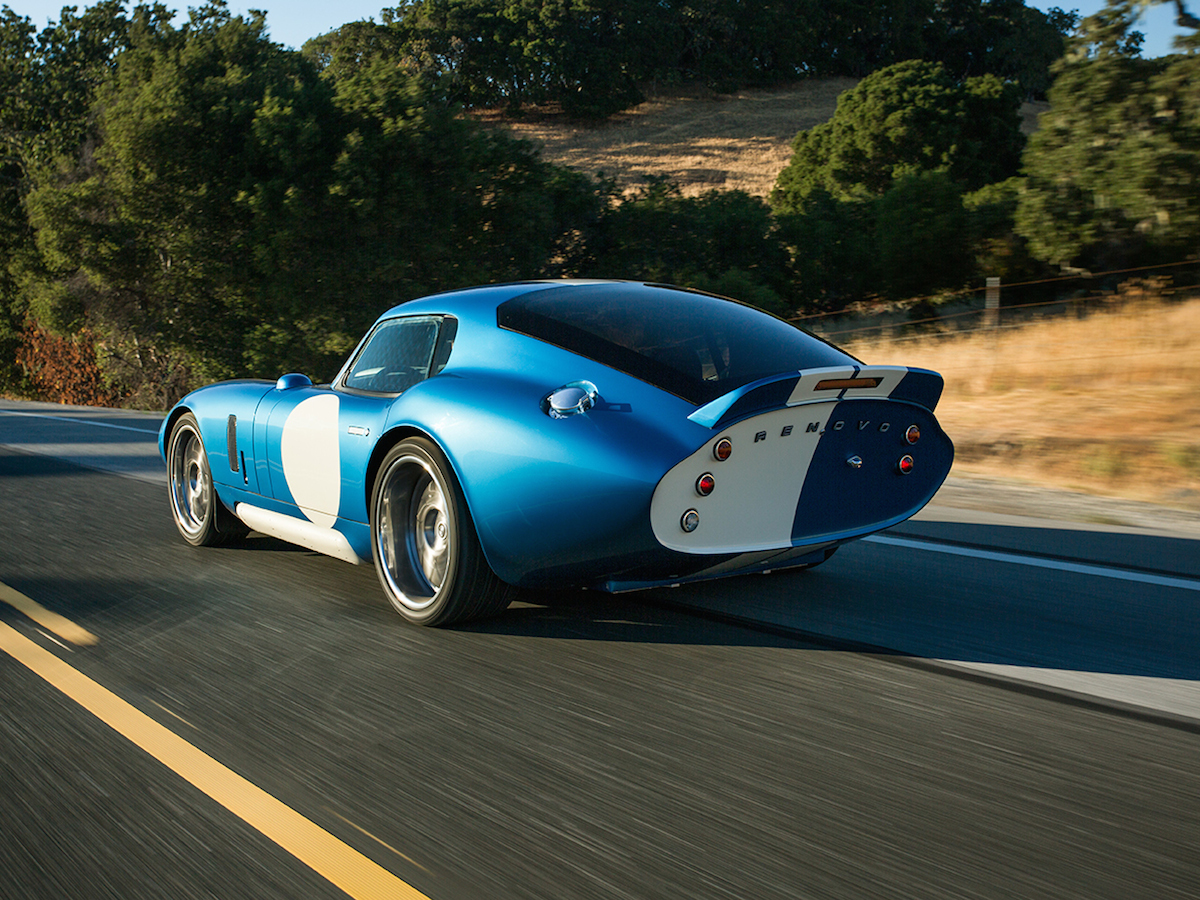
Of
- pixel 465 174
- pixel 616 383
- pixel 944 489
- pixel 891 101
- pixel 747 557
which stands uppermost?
pixel 891 101

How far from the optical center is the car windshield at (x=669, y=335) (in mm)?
3936

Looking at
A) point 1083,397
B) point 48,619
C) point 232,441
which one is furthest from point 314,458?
point 1083,397

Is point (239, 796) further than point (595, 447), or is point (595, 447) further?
point (595, 447)

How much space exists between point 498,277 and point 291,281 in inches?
233

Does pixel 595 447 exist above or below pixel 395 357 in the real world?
below

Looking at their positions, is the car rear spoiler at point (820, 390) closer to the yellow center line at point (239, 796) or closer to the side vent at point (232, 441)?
the yellow center line at point (239, 796)

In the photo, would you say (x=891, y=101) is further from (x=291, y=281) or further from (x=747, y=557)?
(x=747, y=557)

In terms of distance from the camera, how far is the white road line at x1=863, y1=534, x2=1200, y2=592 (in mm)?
4992

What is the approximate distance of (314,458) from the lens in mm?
4992

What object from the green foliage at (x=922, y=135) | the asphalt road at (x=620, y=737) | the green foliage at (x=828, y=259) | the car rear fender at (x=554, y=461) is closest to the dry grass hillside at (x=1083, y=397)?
the asphalt road at (x=620, y=737)

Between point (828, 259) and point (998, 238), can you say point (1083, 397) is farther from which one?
point (828, 259)

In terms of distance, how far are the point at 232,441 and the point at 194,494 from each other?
0.79m

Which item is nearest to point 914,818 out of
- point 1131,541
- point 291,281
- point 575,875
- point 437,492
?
point 575,875

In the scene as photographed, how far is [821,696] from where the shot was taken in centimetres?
350
